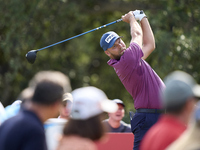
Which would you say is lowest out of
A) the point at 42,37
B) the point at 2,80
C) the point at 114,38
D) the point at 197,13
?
the point at 2,80

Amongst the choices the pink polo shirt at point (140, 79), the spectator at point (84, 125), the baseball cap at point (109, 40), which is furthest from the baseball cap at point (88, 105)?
the baseball cap at point (109, 40)

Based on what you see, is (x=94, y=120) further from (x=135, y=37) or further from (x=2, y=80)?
(x=2, y=80)

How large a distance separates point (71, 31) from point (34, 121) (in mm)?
10537

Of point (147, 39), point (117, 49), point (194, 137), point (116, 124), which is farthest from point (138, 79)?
point (194, 137)

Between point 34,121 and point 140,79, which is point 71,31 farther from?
point 34,121

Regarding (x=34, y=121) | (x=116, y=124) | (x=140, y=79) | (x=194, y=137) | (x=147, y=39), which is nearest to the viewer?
(x=194, y=137)

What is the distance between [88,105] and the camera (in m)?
3.09

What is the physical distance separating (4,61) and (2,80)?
0.72m

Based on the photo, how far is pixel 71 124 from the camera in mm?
3045

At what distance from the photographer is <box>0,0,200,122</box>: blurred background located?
447 inches

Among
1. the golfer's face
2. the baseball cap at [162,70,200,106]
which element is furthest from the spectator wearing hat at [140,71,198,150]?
the golfer's face

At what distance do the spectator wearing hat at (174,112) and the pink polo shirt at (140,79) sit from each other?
2366 mm

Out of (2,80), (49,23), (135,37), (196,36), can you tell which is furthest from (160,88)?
(2,80)

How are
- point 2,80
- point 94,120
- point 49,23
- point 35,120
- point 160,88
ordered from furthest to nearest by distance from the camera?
point 2,80
point 49,23
point 160,88
point 35,120
point 94,120
